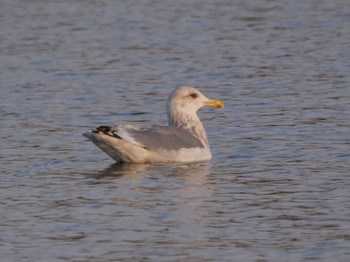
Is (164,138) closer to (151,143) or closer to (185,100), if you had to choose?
(151,143)

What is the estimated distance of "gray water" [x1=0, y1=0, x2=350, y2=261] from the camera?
10.9 m

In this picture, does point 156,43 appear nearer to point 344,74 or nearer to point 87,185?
point 344,74

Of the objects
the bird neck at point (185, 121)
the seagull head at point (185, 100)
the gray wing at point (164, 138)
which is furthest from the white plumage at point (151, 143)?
the seagull head at point (185, 100)

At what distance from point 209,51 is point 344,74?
146 inches

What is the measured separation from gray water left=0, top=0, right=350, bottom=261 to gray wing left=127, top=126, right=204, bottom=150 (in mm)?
297

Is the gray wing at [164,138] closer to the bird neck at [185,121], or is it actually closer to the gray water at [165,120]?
the gray water at [165,120]

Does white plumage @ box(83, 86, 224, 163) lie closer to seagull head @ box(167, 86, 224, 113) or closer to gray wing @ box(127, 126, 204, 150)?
gray wing @ box(127, 126, 204, 150)

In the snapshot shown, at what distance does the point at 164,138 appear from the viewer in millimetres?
14977

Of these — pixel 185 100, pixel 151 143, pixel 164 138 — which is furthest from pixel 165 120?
pixel 151 143

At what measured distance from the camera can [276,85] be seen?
20.4 m

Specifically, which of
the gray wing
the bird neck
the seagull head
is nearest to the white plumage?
the gray wing

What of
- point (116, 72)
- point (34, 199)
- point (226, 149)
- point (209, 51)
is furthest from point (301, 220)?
point (209, 51)

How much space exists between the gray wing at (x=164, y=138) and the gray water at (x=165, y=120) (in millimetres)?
297

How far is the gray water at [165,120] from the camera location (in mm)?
10883
